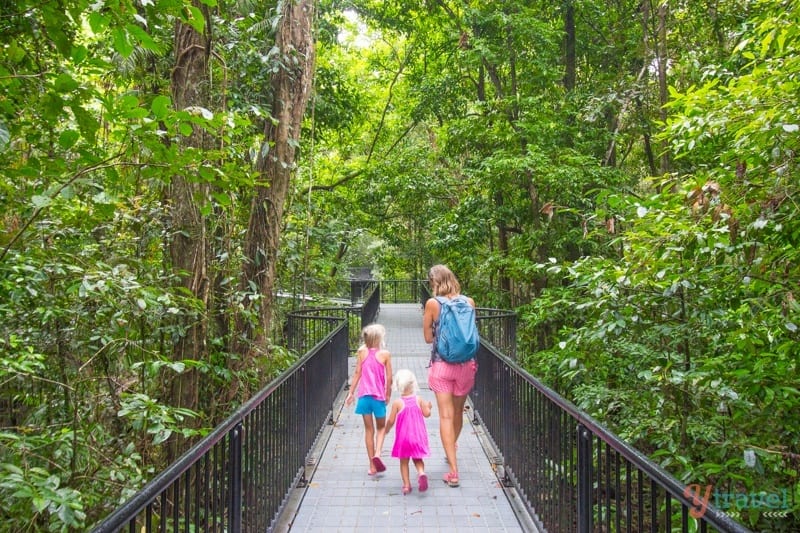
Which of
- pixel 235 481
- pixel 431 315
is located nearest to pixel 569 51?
pixel 431 315

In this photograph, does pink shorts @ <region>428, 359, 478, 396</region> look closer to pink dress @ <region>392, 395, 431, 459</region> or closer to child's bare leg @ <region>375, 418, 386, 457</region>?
pink dress @ <region>392, 395, 431, 459</region>

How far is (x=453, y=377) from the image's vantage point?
205 inches

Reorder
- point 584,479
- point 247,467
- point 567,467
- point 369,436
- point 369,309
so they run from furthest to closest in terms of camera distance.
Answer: point 369,309, point 369,436, point 567,467, point 247,467, point 584,479

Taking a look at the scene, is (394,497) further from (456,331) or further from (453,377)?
(456,331)

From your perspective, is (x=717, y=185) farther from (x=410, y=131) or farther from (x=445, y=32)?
(x=410, y=131)

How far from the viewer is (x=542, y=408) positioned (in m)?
4.32

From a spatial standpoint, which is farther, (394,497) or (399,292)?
(399,292)

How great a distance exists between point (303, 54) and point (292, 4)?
58cm

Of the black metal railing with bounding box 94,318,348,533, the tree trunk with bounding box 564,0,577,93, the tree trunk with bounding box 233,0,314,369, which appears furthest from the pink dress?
the tree trunk with bounding box 564,0,577,93

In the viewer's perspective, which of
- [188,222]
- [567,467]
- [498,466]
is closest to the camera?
[567,467]

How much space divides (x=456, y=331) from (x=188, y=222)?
257cm

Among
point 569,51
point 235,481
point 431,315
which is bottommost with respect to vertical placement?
point 235,481

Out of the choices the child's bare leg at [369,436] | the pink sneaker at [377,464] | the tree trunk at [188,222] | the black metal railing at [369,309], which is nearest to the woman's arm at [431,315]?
the child's bare leg at [369,436]

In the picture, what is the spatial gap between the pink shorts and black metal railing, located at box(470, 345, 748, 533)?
1.36ft
